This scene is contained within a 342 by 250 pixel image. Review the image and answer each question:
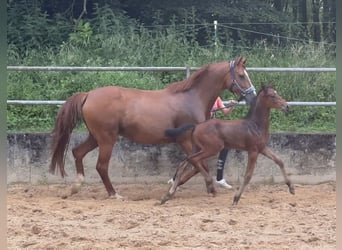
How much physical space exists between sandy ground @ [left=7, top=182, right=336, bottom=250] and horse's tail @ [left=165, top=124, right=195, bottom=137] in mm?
737

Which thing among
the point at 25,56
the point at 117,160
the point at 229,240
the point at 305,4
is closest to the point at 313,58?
the point at 117,160

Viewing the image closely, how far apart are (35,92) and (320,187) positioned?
435 cm

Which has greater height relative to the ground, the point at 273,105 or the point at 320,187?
the point at 273,105

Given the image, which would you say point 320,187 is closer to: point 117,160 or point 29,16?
point 117,160

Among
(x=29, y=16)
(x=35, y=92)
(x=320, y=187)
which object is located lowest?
(x=320, y=187)

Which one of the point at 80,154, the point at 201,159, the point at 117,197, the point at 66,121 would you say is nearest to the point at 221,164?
the point at 201,159

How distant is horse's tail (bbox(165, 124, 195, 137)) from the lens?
7297 mm

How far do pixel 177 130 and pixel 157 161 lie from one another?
1.37m

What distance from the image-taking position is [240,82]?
24.9ft

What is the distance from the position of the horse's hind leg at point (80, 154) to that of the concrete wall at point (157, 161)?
2.49 ft

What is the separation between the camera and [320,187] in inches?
333

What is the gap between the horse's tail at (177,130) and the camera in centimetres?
730

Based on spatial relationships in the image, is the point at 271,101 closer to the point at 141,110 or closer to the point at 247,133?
the point at 247,133

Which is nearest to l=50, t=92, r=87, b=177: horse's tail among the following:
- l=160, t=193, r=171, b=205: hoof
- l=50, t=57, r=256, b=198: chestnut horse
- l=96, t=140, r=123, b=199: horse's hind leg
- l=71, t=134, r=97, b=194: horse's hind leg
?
l=50, t=57, r=256, b=198: chestnut horse
